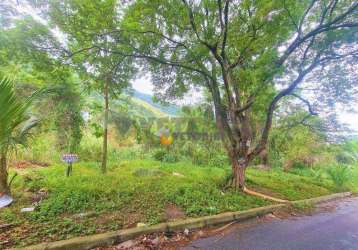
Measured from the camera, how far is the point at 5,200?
3.23 meters

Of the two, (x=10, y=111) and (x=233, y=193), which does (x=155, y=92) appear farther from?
(x=10, y=111)

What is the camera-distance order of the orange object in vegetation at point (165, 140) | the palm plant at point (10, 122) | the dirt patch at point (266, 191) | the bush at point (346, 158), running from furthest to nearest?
the bush at point (346, 158)
the orange object in vegetation at point (165, 140)
the dirt patch at point (266, 191)
the palm plant at point (10, 122)

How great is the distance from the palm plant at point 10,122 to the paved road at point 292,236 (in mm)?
2626

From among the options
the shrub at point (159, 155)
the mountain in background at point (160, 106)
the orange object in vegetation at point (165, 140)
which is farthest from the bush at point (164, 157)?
the mountain in background at point (160, 106)

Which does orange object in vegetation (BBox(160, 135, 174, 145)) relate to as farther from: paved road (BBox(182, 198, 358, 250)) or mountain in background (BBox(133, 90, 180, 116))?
paved road (BBox(182, 198, 358, 250))

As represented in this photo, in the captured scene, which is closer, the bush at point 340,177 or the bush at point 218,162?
the bush at point 340,177

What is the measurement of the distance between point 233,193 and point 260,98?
93.5 inches

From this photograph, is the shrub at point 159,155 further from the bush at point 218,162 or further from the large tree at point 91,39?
the large tree at point 91,39

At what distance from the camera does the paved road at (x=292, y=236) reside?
2748 mm

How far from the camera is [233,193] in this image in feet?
15.0

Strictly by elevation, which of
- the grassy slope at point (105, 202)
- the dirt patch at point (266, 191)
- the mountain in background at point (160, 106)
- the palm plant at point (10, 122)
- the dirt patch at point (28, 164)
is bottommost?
the dirt patch at point (266, 191)

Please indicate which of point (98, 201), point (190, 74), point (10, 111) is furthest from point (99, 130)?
point (10, 111)

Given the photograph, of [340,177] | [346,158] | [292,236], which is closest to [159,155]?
[292,236]

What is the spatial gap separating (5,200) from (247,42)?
5631 mm
